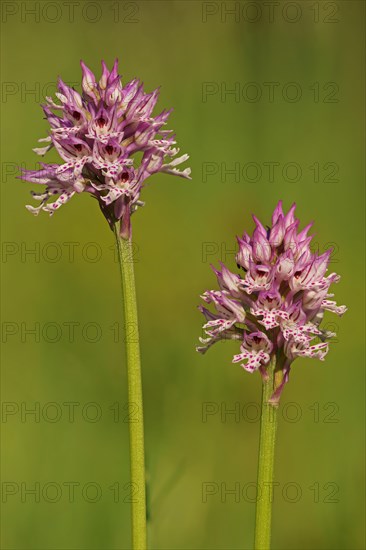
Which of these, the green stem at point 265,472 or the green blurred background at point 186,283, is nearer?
the green stem at point 265,472

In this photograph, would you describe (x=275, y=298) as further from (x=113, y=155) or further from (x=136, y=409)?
(x=113, y=155)

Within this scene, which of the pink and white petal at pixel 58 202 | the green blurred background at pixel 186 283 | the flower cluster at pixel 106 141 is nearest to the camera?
the flower cluster at pixel 106 141

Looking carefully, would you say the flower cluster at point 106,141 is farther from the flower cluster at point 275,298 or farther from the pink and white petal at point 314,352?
the pink and white petal at point 314,352

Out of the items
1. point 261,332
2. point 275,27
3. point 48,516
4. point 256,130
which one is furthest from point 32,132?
point 261,332

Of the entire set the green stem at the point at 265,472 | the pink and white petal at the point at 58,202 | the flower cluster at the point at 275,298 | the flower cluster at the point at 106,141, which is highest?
the flower cluster at the point at 106,141

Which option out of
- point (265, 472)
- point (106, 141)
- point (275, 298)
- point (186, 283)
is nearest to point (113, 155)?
point (106, 141)

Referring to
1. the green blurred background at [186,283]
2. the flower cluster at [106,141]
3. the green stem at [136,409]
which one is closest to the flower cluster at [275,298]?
the green stem at [136,409]

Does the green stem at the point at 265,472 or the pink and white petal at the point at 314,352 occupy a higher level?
the pink and white petal at the point at 314,352
